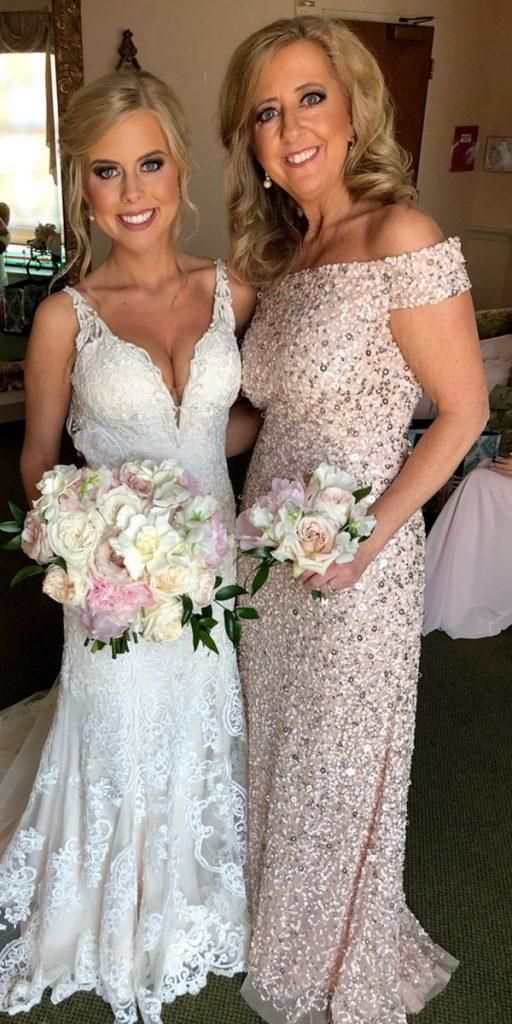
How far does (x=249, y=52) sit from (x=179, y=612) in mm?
1143

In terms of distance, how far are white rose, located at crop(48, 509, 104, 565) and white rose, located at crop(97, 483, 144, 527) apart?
0.02m

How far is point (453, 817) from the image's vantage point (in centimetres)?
265

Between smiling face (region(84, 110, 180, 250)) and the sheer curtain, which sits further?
the sheer curtain

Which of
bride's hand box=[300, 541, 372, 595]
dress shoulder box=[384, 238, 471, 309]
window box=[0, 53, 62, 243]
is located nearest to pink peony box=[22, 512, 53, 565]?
bride's hand box=[300, 541, 372, 595]

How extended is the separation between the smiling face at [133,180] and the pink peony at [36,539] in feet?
2.29

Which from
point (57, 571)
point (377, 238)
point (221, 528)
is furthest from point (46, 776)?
point (377, 238)

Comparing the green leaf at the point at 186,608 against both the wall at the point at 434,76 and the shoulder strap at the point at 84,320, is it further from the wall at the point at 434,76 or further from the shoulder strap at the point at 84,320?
the wall at the point at 434,76

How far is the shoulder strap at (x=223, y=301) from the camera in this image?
189 cm

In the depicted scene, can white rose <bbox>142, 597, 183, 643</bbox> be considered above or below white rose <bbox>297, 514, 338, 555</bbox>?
below

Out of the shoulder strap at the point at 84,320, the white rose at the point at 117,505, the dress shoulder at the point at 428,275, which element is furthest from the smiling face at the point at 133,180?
the white rose at the point at 117,505

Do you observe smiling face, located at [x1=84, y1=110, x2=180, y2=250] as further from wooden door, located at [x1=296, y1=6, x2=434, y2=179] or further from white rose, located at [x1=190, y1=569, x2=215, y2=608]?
wooden door, located at [x1=296, y1=6, x2=434, y2=179]

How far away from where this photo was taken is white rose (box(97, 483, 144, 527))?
136 cm

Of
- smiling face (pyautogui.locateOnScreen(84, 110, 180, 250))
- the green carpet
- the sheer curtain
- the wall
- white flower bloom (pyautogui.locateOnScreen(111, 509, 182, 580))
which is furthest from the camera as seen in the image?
the wall

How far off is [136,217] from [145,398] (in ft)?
1.28
